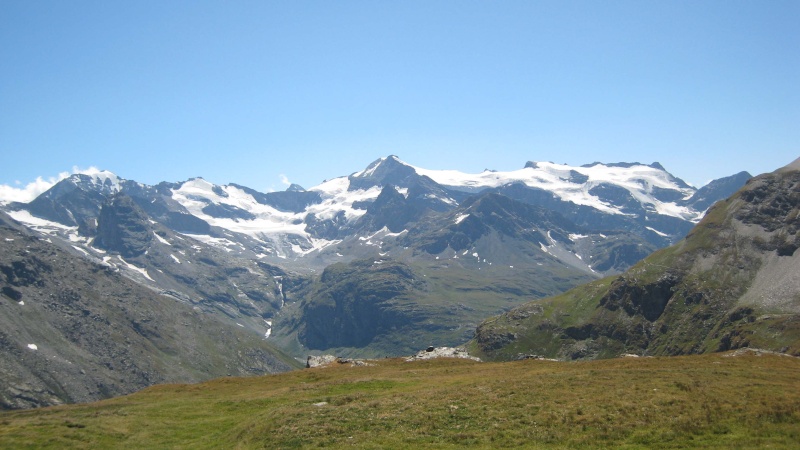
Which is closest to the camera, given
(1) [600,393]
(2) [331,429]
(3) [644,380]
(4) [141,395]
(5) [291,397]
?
(2) [331,429]

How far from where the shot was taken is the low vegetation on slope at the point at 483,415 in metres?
38.2

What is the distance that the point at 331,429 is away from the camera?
143ft

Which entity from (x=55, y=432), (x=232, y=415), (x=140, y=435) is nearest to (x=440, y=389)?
(x=232, y=415)

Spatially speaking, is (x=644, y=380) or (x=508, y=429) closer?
(x=508, y=429)

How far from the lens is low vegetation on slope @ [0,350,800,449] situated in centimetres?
3816

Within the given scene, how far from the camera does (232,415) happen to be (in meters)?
55.5

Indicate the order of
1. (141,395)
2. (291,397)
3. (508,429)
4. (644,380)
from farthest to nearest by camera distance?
(141,395), (291,397), (644,380), (508,429)

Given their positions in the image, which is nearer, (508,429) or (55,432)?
(508,429)

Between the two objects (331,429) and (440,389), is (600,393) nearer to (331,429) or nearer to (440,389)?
(440,389)

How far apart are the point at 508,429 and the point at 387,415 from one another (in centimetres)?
1005

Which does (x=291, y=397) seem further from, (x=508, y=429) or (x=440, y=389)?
(x=508, y=429)

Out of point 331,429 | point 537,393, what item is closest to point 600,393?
point 537,393

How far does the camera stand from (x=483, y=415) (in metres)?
44.3

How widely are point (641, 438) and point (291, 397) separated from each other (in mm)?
35101
